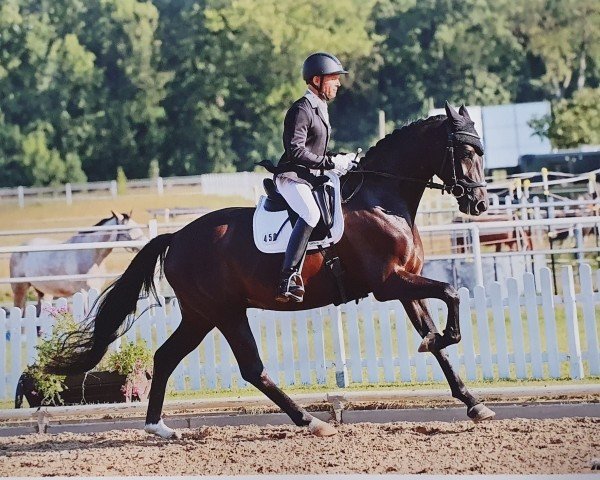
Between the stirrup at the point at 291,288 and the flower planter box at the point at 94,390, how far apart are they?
2.52m

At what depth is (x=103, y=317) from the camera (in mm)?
8891

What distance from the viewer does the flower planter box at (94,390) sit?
9.88 metres

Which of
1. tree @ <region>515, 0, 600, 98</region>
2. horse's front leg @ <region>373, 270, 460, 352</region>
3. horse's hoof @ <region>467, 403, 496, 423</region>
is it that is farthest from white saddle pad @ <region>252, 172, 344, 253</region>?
tree @ <region>515, 0, 600, 98</region>

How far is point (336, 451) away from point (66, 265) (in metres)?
11.8

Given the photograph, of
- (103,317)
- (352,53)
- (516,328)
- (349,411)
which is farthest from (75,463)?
(352,53)

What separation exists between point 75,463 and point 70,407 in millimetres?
1986

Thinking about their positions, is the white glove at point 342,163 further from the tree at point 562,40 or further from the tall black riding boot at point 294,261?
the tree at point 562,40

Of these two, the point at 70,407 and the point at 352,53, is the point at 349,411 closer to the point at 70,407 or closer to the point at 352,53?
the point at 70,407

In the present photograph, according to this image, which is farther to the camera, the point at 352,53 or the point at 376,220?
the point at 352,53

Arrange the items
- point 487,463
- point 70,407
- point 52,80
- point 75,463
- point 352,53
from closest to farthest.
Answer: point 487,463
point 75,463
point 70,407
point 52,80
point 352,53

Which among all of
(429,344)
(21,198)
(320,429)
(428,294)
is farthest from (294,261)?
(21,198)

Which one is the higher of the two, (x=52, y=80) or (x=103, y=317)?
(x=52, y=80)

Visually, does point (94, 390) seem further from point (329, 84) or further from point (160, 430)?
point (329, 84)

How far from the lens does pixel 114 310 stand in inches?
350
